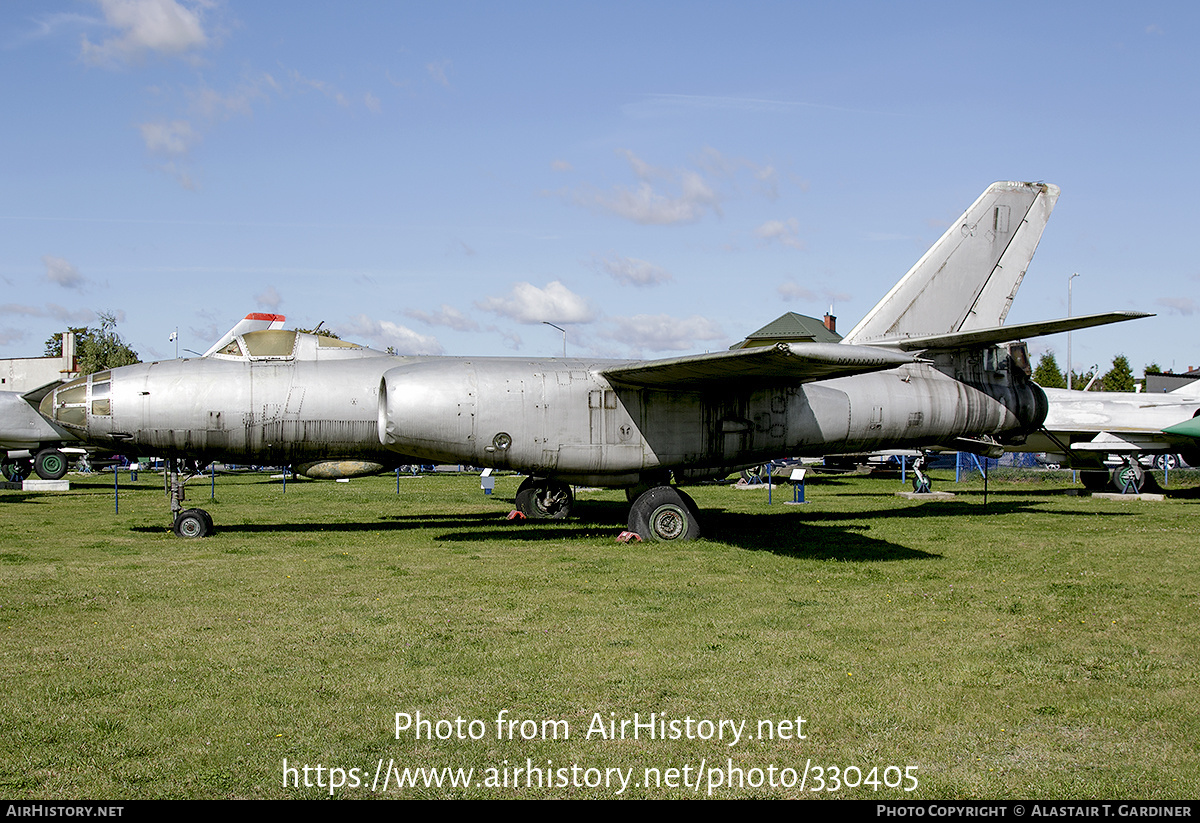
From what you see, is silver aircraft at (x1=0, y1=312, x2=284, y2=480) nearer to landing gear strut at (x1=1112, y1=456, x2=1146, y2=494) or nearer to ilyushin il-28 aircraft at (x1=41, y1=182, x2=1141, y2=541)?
ilyushin il-28 aircraft at (x1=41, y1=182, x2=1141, y2=541)

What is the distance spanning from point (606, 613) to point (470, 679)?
2.51 m

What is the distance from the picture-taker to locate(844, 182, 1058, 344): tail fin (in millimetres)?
16422

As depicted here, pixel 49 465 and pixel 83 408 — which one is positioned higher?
pixel 83 408

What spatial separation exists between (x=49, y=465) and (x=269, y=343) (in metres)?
22.7

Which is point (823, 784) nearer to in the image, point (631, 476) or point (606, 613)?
point (606, 613)

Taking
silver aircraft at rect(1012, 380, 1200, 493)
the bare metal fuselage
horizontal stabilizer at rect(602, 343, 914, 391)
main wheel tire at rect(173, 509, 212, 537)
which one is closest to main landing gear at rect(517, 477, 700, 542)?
the bare metal fuselage

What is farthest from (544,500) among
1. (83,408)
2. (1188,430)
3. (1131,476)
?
(1131,476)

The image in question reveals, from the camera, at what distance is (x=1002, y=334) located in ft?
46.9

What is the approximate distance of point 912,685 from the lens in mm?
6242

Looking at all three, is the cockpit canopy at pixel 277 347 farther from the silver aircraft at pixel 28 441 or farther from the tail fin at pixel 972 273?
the silver aircraft at pixel 28 441

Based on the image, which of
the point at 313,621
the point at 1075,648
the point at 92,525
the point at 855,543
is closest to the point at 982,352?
the point at 855,543

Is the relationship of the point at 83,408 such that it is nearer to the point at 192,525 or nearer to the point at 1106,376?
the point at 192,525

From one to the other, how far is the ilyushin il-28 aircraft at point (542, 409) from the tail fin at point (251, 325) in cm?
17

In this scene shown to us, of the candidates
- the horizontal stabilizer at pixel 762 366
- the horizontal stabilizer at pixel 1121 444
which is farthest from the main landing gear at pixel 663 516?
the horizontal stabilizer at pixel 1121 444
